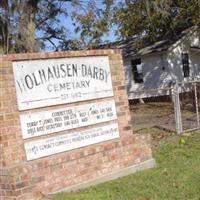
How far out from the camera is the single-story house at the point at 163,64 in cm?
3291

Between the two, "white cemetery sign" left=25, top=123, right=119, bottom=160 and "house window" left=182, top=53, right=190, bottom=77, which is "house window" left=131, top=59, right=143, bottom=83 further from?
"white cemetery sign" left=25, top=123, right=119, bottom=160

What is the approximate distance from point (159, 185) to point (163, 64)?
80.9 ft

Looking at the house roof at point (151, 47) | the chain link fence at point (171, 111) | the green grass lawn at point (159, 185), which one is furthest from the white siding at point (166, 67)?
the green grass lawn at point (159, 185)

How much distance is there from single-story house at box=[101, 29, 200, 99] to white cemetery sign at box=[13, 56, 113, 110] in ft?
74.1

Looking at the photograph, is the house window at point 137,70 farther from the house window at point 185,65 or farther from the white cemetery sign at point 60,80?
the white cemetery sign at point 60,80

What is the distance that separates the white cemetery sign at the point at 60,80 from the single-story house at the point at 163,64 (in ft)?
74.1

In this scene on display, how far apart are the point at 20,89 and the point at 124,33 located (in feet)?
70.4

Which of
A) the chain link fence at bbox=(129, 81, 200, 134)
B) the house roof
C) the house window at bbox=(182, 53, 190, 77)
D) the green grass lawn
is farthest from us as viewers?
the house window at bbox=(182, 53, 190, 77)

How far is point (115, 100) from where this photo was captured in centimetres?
1009

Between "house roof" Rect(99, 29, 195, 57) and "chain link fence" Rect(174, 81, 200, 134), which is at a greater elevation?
"house roof" Rect(99, 29, 195, 57)

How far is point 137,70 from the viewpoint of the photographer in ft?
115

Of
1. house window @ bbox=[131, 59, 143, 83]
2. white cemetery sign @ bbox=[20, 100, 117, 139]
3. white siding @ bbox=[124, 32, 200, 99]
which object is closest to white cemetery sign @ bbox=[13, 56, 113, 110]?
white cemetery sign @ bbox=[20, 100, 117, 139]

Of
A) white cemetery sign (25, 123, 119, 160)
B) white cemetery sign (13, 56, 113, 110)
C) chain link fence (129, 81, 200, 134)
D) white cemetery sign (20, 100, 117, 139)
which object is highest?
white cemetery sign (13, 56, 113, 110)

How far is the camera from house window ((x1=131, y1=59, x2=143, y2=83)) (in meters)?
34.8
